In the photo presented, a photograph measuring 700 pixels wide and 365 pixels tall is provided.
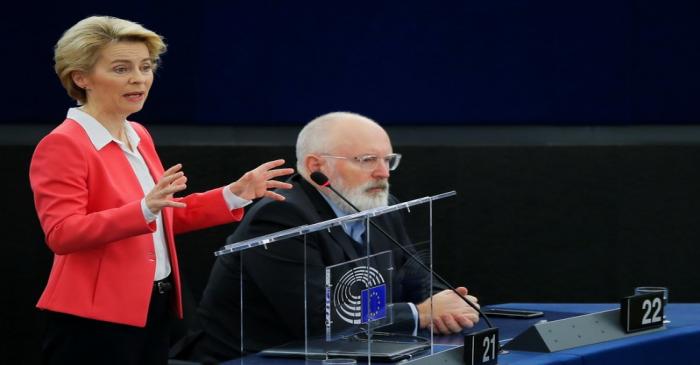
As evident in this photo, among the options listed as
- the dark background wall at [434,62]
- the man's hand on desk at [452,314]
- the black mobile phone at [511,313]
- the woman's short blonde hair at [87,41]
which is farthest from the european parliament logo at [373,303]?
the dark background wall at [434,62]

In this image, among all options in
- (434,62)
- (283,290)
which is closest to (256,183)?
(283,290)

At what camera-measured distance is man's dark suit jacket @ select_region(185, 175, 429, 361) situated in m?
2.32

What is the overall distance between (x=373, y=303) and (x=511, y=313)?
922mm

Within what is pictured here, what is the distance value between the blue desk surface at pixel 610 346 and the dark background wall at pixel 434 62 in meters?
1.58

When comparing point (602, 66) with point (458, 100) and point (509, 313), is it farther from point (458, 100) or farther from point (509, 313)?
point (509, 313)

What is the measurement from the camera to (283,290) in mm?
2482

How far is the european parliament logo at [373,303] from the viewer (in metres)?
2.33

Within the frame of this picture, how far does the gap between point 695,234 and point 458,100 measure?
1.09 m

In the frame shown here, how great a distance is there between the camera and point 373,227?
2.48 metres

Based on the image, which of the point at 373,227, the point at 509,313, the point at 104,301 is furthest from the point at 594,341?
the point at 104,301

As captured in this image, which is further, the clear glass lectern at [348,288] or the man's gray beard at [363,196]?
the man's gray beard at [363,196]

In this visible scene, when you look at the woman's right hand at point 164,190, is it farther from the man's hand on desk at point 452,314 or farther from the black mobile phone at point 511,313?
the black mobile phone at point 511,313

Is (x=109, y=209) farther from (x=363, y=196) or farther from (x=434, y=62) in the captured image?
(x=434, y=62)

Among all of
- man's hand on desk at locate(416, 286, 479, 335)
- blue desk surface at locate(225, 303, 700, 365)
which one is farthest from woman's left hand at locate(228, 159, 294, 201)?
man's hand on desk at locate(416, 286, 479, 335)
